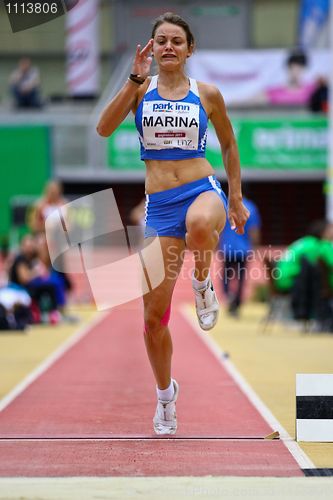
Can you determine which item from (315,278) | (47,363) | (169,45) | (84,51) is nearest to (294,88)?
(84,51)

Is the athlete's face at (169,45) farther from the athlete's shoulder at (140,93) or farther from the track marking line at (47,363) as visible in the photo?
the track marking line at (47,363)

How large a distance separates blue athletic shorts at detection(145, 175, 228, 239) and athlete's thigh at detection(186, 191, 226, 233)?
44 mm

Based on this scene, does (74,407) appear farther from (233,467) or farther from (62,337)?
(62,337)

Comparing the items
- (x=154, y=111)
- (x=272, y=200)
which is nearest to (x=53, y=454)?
(x=154, y=111)

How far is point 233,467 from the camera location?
18.8ft

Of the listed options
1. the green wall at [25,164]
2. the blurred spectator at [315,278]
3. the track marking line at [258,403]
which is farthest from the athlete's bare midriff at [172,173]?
the green wall at [25,164]

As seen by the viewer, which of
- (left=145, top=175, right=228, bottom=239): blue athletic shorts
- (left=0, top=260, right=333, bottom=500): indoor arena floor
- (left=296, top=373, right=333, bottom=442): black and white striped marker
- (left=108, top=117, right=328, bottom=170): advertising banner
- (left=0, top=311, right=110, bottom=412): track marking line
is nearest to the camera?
(left=0, top=260, right=333, bottom=500): indoor arena floor

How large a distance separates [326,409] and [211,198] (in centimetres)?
133

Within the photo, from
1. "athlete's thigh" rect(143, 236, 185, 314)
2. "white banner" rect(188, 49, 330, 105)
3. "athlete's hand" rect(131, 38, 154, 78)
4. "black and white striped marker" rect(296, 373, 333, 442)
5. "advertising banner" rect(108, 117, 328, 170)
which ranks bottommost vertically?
"advertising banner" rect(108, 117, 328, 170)

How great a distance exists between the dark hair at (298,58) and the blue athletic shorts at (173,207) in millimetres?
21854

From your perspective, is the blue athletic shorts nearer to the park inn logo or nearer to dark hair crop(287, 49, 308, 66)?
the park inn logo

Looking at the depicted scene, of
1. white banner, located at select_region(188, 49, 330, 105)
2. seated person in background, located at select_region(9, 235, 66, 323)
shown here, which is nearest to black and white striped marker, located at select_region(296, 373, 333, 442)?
seated person in background, located at select_region(9, 235, 66, 323)

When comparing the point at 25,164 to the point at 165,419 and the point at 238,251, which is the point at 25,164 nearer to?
the point at 238,251

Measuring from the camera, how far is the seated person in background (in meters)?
17.7
